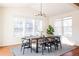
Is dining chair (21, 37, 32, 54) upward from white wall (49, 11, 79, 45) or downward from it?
downward

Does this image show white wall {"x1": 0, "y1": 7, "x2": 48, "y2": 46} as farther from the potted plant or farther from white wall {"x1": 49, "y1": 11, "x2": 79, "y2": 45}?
white wall {"x1": 49, "y1": 11, "x2": 79, "y2": 45}

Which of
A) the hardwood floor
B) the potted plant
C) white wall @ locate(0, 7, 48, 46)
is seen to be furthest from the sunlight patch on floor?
the hardwood floor

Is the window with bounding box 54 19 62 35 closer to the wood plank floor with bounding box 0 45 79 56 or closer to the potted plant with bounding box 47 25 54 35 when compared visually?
the potted plant with bounding box 47 25 54 35

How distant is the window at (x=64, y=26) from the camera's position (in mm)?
1630

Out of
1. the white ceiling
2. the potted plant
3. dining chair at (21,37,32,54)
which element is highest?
the white ceiling

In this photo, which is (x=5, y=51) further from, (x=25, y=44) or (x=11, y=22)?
(x=11, y=22)

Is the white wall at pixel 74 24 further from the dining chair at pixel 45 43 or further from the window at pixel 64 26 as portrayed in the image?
the dining chair at pixel 45 43

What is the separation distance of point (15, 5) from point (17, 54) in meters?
0.79

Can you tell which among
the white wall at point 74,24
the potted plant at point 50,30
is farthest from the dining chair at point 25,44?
the white wall at point 74,24

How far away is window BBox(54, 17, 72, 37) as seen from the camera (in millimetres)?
1630

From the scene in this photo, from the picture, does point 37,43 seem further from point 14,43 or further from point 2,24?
point 2,24

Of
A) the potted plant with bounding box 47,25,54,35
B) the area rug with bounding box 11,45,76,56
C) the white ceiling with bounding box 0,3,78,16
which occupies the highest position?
the white ceiling with bounding box 0,3,78,16

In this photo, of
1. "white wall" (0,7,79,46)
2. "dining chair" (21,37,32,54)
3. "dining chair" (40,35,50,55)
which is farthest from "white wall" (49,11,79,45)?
"dining chair" (21,37,32,54)

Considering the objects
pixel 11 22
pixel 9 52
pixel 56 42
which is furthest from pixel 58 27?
pixel 9 52
